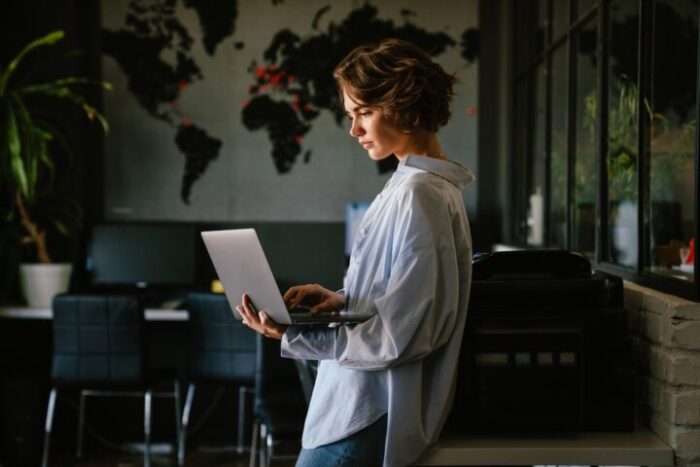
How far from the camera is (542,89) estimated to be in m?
4.92

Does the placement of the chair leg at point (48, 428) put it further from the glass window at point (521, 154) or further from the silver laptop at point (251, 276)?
the silver laptop at point (251, 276)

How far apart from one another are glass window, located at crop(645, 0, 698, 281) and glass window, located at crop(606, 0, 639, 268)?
6 cm

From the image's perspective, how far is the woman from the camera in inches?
64.5

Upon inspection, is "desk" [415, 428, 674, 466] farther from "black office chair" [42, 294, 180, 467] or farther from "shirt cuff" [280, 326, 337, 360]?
"black office chair" [42, 294, 180, 467]

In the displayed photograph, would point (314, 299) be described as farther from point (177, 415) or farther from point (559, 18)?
point (177, 415)

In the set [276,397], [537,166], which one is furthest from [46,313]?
[537,166]

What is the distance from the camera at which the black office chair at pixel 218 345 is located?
15.4 ft

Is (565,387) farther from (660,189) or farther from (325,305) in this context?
(660,189)

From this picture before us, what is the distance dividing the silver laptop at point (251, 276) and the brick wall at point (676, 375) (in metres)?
0.66

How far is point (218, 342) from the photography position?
475 cm

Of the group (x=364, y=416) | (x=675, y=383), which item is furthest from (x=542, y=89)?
(x=364, y=416)

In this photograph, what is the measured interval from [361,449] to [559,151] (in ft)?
9.84

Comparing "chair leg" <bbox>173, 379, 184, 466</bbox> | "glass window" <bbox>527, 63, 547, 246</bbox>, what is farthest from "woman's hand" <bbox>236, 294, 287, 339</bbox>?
"chair leg" <bbox>173, 379, 184, 466</bbox>

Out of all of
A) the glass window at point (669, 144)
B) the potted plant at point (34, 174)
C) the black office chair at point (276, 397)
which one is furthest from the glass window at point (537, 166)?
the potted plant at point (34, 174)
